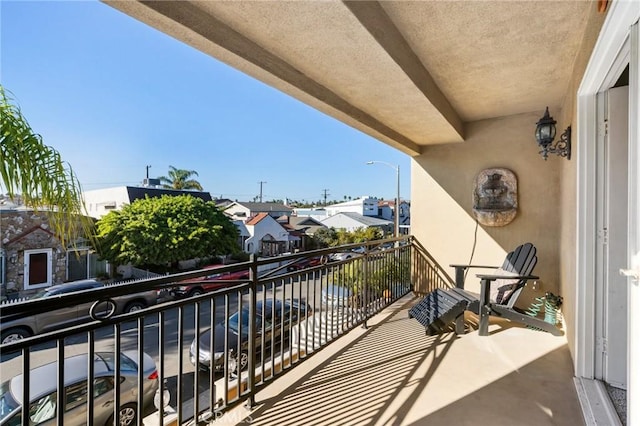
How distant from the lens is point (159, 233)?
1435 cm

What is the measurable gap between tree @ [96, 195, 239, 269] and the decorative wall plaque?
13350mm

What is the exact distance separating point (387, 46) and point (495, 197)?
2.84 metres

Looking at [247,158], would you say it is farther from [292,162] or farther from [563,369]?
Answer: [563,369]

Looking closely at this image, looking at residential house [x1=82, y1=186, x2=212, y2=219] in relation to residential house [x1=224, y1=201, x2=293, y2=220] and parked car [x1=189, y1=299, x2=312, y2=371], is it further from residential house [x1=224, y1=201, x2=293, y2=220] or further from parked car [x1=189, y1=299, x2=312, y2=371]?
parked car [x1=189, y1=299, x2=312, y2=371]

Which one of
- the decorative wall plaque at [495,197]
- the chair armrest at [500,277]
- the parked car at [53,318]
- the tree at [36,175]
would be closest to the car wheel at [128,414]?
the parked car at [53,318]

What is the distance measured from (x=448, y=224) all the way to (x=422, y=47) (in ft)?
8.87

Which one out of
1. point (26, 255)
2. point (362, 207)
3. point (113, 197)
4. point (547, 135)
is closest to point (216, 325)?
point (547, 135)

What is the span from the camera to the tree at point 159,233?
14148mm

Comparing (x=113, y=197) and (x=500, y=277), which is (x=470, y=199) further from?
(x=113, y=197)

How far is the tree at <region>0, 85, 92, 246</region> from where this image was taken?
1730 millimetres

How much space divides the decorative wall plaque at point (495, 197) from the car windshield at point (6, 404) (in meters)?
5.22

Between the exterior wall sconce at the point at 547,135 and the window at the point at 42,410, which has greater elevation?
the exterior wall sconce at the point at 547,135

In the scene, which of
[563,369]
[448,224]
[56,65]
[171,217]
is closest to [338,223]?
[171,217]

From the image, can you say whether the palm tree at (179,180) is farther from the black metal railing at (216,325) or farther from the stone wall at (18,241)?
the black metal railing at (216,325)
